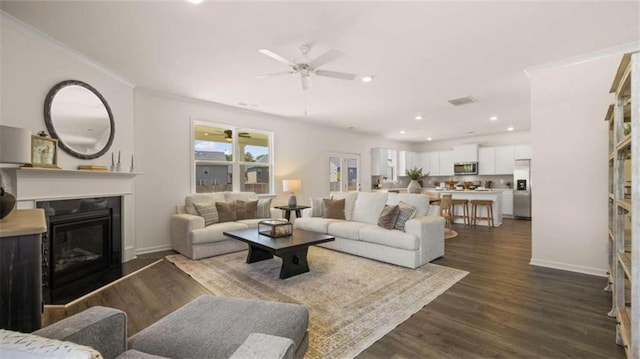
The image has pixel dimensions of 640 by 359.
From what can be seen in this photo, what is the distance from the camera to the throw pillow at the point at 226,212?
15.4 ft

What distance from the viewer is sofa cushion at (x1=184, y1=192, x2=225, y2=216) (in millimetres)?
4707

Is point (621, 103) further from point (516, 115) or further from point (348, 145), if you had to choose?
point (348, 145)

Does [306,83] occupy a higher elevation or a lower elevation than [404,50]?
lower

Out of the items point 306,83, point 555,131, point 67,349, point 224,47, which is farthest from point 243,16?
point 555,131

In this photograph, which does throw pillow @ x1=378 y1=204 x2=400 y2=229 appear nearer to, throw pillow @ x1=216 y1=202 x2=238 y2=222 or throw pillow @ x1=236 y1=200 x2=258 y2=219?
throw pillow @ x1=236 y1=200 x2=258 y2=219

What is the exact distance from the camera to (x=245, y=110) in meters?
5.88

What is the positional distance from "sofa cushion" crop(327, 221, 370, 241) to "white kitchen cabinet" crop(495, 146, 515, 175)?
21.4ft

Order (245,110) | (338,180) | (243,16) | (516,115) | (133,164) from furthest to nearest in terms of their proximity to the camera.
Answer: (338,180), (516,115), (245,110), (133,164), (243,16)

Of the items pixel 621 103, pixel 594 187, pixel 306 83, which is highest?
pixel 306 83

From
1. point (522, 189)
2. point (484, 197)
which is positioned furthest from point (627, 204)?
point (522, 189)

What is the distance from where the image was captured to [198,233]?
410cm

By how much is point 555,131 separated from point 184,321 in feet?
14.5

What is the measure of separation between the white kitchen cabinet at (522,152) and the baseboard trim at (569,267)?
562cm

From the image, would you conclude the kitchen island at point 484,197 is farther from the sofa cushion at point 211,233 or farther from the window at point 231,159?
the sofa cushion at point 211,233
